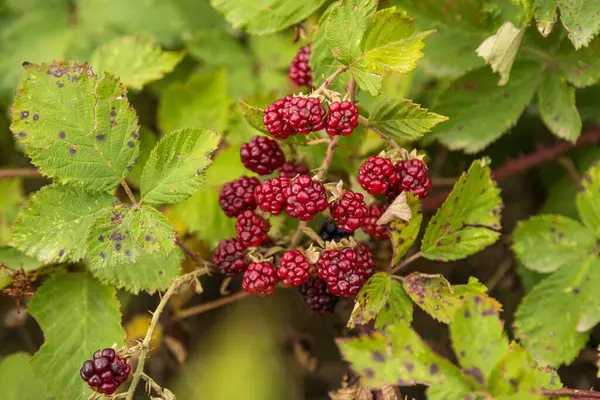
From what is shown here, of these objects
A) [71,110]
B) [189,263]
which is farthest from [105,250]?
[189,263]

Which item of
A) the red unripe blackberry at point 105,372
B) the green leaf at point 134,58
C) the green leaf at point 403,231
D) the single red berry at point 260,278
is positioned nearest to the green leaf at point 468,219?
the green leaf at point 403,231

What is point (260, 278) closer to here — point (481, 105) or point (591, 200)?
point (481, 105)

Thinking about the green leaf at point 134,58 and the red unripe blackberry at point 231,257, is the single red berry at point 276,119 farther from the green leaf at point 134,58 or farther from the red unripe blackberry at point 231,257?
the green leaf at point 134,58

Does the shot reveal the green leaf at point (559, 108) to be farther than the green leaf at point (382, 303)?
Yes

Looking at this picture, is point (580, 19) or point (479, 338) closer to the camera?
point (479, 338)

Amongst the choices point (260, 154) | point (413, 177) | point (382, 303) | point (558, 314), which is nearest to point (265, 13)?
point (260, 154)

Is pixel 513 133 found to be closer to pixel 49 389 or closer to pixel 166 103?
pixel 166 103
